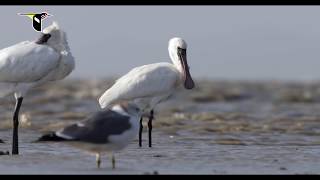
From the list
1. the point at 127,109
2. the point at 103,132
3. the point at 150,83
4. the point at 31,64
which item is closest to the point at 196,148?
the point at 150,83

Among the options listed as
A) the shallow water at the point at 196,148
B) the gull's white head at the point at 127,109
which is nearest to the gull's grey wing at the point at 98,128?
the gull's white head at the point at 127,109

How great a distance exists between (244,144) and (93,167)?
190 inches

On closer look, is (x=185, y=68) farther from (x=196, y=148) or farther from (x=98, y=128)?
(x=98, y=128)

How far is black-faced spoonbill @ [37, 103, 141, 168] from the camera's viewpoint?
11.6 m

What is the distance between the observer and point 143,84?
53.1 ft

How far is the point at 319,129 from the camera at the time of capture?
2095cm

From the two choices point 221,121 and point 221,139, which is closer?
point 221,139

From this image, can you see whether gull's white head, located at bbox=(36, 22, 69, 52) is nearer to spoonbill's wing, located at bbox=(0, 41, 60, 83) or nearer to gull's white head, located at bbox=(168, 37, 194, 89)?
spoonbill's wing, located at bbox=(0, 41, 60, 83)

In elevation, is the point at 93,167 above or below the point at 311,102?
below

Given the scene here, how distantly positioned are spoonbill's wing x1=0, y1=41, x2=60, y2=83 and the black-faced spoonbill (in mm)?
2275

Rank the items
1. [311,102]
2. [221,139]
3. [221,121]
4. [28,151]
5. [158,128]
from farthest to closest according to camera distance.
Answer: [311,102] < [221,121] < [158,128] < [221,139] < [28,151]

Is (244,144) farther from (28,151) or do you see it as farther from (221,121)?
(221,121)

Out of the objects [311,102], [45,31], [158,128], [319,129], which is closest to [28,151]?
[45,31]

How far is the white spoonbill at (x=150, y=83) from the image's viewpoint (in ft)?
52.5
